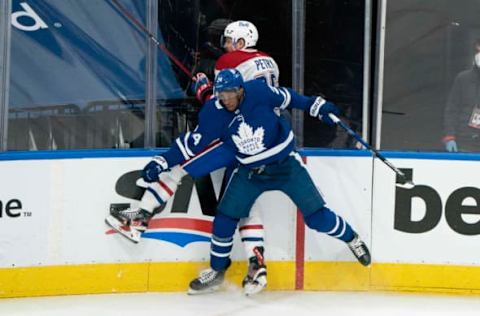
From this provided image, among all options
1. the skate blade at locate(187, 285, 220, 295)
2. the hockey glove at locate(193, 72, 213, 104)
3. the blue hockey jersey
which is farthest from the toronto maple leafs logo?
the skate blade at locate(187, 285, 220, 295)

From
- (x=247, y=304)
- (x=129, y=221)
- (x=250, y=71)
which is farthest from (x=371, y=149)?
(x=129, y=221)

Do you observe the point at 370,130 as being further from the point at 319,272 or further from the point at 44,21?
the point at 44,21

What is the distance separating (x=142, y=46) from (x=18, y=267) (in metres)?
1.26

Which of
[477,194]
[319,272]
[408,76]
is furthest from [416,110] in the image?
[319,272]

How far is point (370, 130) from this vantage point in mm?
5590

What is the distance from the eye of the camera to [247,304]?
5246 mm

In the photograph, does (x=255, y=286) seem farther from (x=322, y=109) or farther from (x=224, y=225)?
(x=322, y=109)

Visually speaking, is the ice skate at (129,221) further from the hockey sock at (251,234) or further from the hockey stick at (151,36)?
the hockey stick at (151,36)

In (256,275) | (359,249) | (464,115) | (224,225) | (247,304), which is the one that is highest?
(464,115)

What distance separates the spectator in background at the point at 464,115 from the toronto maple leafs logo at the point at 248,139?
3.38ft

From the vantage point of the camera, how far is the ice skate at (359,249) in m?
Result: 5.30

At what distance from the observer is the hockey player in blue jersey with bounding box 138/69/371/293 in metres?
5.06

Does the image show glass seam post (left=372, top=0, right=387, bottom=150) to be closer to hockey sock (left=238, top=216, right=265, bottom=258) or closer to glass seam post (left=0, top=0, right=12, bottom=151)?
hockey sock (left=238, top=216, right=265, bottom=258)

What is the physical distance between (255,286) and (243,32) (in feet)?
4.02
